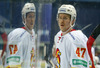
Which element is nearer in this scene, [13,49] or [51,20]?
[13,49]

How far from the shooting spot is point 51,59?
179 centimetres

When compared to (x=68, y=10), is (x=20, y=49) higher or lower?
lower

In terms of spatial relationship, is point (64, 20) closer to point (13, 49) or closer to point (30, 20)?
point (30, 20)

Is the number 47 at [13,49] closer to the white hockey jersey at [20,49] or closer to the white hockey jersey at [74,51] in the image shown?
the white hockey jersey at [20,49]

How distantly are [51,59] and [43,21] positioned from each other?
304mm

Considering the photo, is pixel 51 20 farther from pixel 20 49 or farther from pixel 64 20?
pixel 20 49

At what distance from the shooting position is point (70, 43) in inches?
66.2

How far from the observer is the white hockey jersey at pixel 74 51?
1680mm

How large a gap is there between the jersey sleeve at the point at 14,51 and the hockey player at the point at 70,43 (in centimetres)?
29

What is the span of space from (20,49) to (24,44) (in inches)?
1.9

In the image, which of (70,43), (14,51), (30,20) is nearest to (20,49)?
(14,51)

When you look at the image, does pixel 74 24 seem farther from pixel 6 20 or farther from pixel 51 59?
pixel 6 20

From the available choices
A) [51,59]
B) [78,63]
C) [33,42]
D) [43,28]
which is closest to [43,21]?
[43,28]

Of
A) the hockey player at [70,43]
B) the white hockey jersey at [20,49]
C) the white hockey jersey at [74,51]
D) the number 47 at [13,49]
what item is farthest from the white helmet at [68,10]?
the number 47 at [13,49]
